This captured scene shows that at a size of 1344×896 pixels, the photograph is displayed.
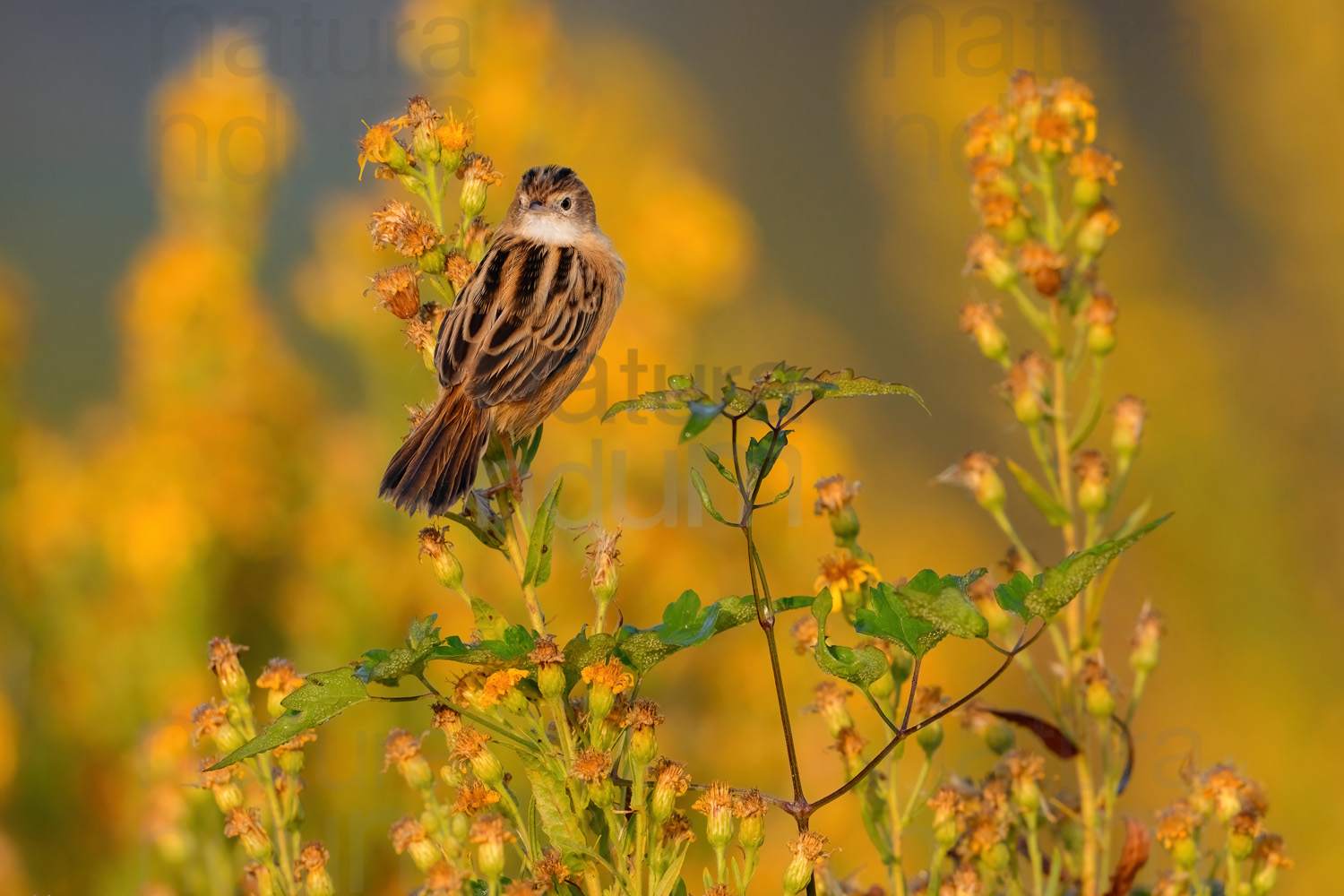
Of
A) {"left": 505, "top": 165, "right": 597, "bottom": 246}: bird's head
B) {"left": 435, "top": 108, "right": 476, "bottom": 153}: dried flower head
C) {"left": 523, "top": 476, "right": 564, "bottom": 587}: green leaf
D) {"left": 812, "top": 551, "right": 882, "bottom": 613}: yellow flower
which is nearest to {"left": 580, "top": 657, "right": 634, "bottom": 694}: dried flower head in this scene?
{"left": 523, "top": 476, "right": 564, "bottom": 587}: green leaf

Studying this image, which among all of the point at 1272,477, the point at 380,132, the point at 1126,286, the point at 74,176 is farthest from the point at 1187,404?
the point at 74,176

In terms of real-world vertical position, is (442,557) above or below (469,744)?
above

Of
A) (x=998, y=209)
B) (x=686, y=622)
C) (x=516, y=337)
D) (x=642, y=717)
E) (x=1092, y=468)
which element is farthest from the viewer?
(x=516, y=337)

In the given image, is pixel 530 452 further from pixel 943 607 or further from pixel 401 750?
pixel 943 607

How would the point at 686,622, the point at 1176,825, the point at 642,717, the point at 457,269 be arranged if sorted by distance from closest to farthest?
the point at 686,622, the point at 642,717, the point at 457,269, the point at 1176,825

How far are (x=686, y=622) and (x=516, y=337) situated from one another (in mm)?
1202

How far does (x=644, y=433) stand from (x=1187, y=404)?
1.91 m

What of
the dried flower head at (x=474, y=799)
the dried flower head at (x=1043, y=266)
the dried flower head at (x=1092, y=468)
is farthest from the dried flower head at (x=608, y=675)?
the dried flower head at (x=1043, y=266)

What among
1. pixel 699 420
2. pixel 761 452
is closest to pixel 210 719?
pixel 761 452

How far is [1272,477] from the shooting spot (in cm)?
383

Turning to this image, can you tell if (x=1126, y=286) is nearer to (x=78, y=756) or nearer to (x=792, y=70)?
(x=792, y=70)

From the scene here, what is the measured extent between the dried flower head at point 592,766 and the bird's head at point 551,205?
1664mm

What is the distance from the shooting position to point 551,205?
9.33 ft

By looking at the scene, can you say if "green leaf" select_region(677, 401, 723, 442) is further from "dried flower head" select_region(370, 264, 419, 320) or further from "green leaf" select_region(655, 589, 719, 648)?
"dried flower head" select_region(370, 264, 419, 320)
